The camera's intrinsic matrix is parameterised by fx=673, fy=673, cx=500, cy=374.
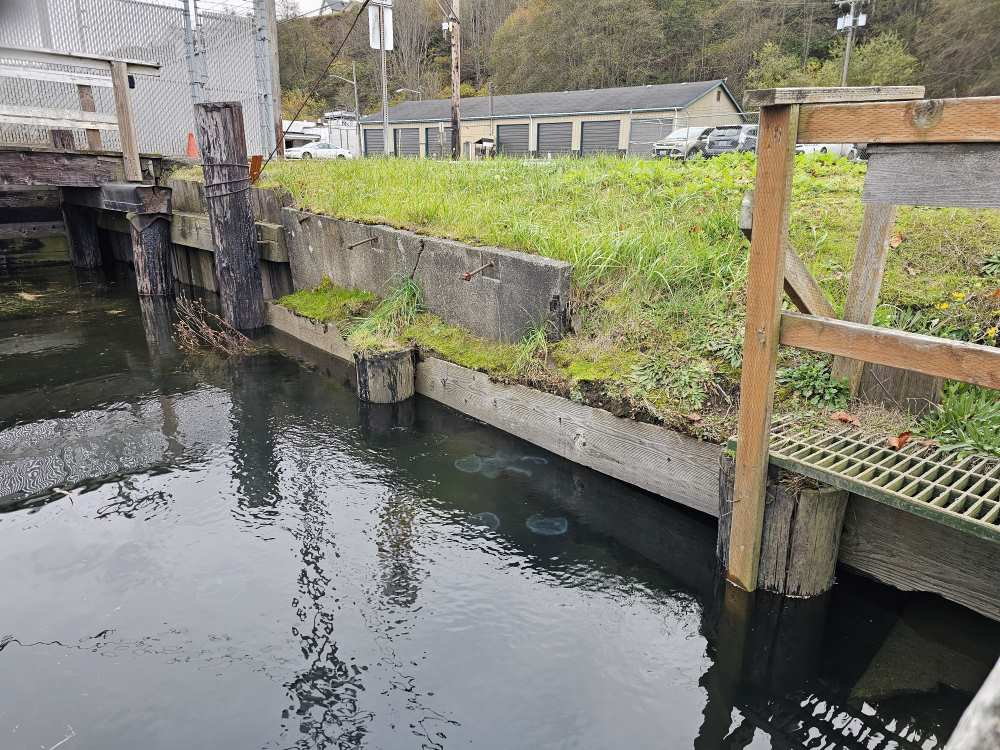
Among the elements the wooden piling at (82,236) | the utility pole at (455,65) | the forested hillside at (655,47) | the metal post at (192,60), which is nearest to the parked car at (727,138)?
the utility pole at (455,65)

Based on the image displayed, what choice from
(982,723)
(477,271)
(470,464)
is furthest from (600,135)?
(982,723)

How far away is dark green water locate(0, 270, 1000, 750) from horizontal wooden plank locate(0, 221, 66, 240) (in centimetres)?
883

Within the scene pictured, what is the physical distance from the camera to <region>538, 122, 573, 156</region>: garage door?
32.1 meters

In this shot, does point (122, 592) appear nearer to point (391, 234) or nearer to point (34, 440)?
point (34, 440)

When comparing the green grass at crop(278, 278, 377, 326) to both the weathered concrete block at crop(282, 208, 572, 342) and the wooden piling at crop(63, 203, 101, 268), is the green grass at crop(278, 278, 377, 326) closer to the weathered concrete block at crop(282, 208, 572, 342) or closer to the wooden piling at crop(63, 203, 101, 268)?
the weathered concrete block at crop(282, 208, 572, 342)

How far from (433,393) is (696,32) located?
46.6 m

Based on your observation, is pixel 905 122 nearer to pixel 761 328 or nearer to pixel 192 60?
pixel 761 328

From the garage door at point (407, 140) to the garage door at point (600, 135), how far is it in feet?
33.3

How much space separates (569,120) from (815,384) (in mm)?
30040

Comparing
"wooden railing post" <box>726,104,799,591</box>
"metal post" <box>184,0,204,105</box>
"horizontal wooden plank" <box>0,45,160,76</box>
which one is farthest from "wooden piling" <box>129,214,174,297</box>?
"wooden railing post" <box>726,104,799,591</box>

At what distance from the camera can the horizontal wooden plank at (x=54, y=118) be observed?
9.15 metres

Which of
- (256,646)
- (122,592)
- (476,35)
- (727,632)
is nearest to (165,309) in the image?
(122,592)

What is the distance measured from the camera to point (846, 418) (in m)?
3.92

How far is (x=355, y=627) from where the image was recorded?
3.66 metres
